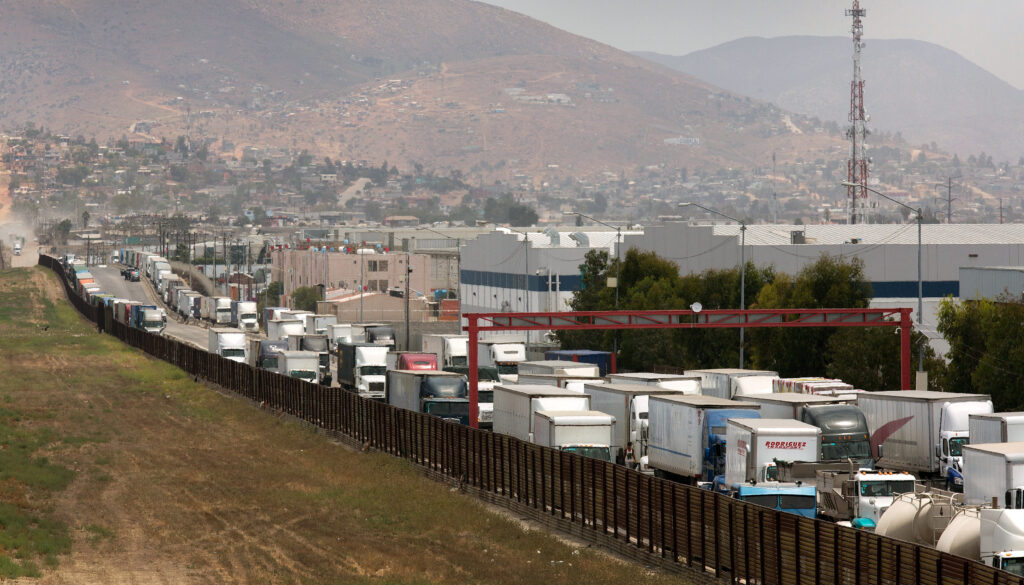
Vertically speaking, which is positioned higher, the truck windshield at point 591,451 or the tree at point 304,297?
the tree at point 304,297

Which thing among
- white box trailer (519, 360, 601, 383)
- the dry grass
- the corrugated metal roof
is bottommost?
the dry grass

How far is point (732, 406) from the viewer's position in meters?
44.8

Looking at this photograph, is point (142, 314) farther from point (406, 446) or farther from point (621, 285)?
point (406, 446)

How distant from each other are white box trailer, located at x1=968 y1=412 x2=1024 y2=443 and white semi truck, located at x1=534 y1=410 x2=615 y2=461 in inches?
450

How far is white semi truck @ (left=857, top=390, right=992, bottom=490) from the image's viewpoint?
4631cm

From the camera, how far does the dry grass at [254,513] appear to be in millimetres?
32000

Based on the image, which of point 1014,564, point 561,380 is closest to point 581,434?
point 561,380

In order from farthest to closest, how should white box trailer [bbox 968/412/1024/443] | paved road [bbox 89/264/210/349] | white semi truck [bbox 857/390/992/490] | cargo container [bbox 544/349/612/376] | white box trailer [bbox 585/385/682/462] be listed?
paved road [bbox 89/264/210/349] < cargo container [bbox 544/349/612/376] < white box trailer [bbox 585/385/682/462] < white semi truck [bbox 857/390/992/490] < white box trailer [bbox 968/412/1024/443]

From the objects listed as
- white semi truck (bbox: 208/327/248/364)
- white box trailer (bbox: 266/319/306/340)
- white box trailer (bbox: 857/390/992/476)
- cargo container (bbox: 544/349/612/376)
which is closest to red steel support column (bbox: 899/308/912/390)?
white box trailer (bbox: 857/390/992/476)

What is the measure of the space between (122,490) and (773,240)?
86.4 m

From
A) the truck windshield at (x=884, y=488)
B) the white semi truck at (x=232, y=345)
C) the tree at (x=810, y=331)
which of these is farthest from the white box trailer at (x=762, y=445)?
the white semi truck at (x=232, y=345)

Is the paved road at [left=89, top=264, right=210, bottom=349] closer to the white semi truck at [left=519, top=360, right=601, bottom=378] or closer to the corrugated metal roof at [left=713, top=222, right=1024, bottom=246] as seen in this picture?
the corrugated metal roof at [left=713, top=222, right=1024, bottom=246]

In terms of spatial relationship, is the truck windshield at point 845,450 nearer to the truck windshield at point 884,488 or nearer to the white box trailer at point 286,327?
the truck windshield at point 884,488

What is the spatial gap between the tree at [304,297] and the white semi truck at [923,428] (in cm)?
13887
